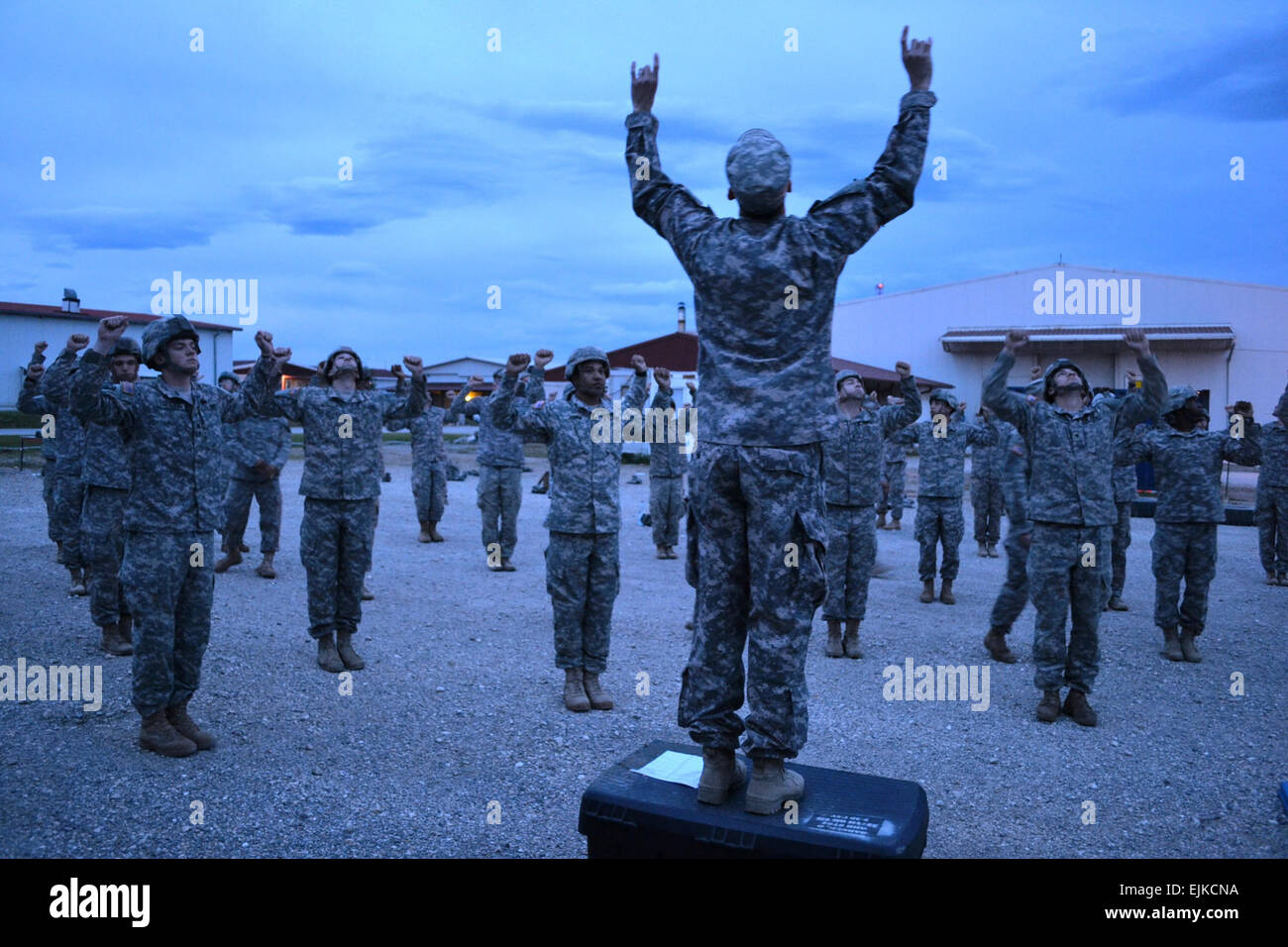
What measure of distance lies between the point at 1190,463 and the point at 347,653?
7353mm

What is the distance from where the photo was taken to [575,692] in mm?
6438

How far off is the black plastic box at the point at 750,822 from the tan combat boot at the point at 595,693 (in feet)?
7.96

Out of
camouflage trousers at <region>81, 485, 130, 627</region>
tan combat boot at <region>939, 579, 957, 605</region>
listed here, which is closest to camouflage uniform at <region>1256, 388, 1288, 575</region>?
tan combat boot at <region>939, 579, 957, 605</region>

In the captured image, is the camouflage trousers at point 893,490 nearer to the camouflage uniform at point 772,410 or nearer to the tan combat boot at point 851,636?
the tan combat boot at point 851,636

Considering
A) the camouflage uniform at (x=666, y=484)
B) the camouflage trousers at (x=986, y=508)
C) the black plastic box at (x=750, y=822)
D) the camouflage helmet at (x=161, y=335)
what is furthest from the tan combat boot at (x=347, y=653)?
the camouflage trousers at (x=986, y=508)

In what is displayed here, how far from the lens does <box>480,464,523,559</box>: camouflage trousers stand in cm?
1203

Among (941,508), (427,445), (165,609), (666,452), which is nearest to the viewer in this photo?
(165,609)

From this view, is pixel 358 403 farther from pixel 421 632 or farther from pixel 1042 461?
pixel 1042 461

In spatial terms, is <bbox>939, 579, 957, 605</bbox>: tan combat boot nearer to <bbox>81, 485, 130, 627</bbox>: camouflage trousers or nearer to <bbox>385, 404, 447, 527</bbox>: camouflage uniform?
<bbox>385, 404, 447, 527</bbox>: camouflage uniform

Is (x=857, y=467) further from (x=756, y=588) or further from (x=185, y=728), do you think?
(x=185, y=728)

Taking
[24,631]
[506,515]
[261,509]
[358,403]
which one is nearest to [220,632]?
[24,631]

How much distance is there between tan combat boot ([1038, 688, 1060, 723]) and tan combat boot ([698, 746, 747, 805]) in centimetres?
358

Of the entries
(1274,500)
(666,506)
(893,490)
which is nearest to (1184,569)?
(1274,500)

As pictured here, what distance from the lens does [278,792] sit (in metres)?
4.84
